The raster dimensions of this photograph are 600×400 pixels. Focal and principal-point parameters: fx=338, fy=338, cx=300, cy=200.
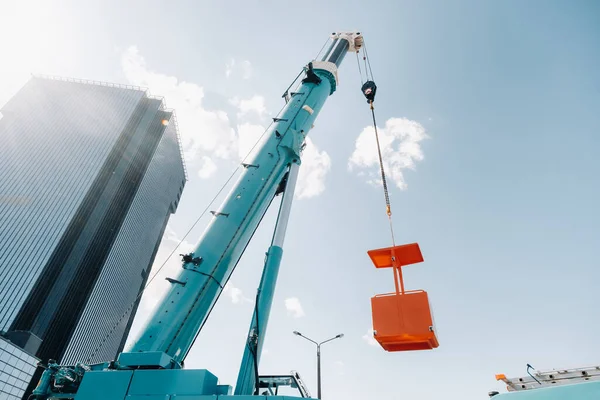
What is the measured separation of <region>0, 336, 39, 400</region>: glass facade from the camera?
3628 cm

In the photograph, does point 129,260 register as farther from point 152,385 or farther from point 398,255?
point 398,255

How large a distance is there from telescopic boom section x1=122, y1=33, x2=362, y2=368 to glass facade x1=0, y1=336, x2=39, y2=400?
43.4m

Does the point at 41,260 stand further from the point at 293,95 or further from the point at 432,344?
the point at 432,344

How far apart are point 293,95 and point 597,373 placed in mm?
11093

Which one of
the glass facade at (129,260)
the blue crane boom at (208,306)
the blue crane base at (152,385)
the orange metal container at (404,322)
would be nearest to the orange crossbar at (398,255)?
the orange metal container at (404,322)

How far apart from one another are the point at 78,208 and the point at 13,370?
3364 centimetres

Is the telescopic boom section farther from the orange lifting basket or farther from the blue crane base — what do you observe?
the orange lifting basket

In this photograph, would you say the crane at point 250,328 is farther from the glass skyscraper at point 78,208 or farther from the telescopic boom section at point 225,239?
the glass skyscraper at point 78,208

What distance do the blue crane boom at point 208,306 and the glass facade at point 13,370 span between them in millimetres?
42410

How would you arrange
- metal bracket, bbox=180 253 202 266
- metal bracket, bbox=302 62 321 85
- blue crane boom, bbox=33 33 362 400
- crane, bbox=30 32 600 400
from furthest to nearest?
metal bracket, bbox=302 62 321 85, metal bracket, bbox=180 253 202 266, blue crane boom, bbox=33 33 362 400, crane, bbox=30 32 600 400

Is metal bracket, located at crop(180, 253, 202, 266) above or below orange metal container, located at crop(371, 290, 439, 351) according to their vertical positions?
above

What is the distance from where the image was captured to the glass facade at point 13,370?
3628cm

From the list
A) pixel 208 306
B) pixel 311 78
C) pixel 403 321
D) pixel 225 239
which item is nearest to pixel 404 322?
pixel 403 321

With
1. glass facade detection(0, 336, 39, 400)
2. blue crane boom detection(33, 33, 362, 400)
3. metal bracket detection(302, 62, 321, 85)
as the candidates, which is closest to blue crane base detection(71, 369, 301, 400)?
blue crane boom detection(33, 33, 362, 400)
